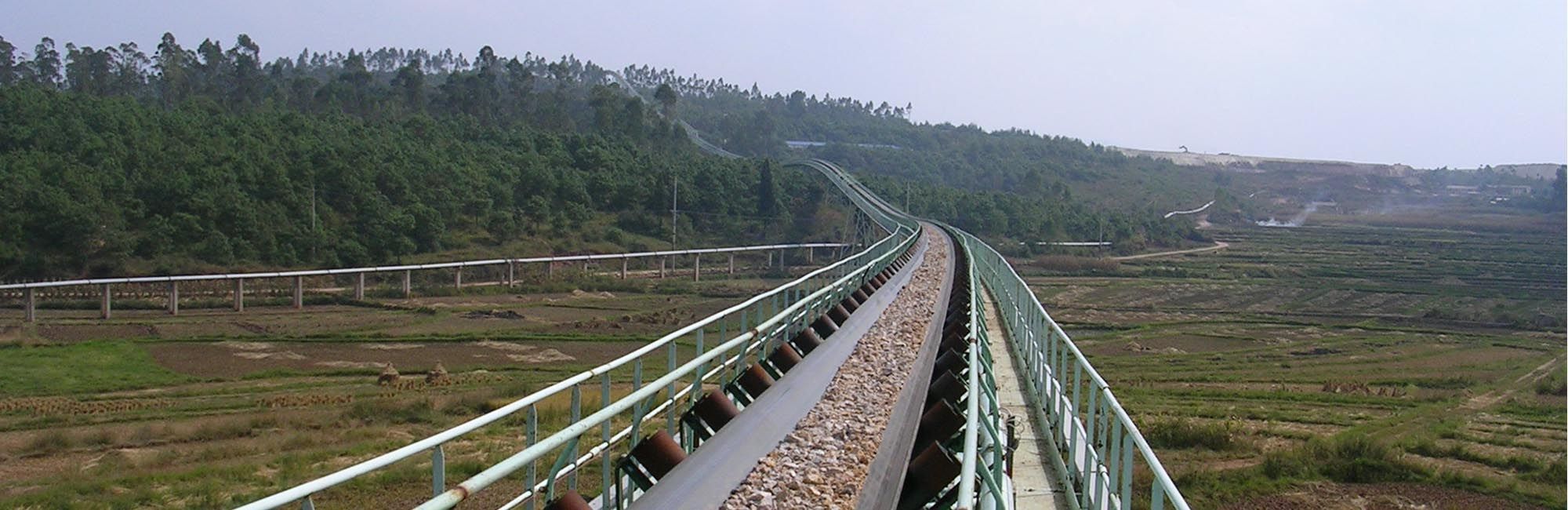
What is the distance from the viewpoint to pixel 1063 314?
50.0 metres

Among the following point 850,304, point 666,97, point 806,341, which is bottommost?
point 850,304

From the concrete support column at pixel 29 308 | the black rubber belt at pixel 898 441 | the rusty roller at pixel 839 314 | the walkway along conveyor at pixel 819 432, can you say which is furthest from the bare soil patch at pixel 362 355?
the black rubber belt at pixel 898 441

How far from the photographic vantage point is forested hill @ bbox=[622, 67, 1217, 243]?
3487 inches

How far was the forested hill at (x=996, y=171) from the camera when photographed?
88562 millimetres

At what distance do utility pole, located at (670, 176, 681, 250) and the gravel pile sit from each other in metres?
53.3

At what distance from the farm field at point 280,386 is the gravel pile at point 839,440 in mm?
3518

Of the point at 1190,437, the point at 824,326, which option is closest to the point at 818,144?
the point at 1190,437

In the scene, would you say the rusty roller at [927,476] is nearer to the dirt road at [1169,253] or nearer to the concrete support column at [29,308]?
the concrete support column at [29,308]

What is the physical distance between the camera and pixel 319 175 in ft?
189

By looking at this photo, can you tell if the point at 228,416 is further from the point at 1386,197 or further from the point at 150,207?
the point at 1386,197

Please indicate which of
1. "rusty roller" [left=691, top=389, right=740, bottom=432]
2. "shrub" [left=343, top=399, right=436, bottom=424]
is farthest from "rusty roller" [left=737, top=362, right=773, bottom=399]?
"shrub" [left=343, top=399, right=436, bottom=424]

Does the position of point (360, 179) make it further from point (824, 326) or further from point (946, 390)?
point (946, 390)

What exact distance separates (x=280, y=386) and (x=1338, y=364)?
3013 cm

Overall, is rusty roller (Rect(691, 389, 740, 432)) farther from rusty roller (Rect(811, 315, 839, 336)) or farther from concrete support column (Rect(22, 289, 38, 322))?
concrete support column (Rect(22, 289, 38, 322))
